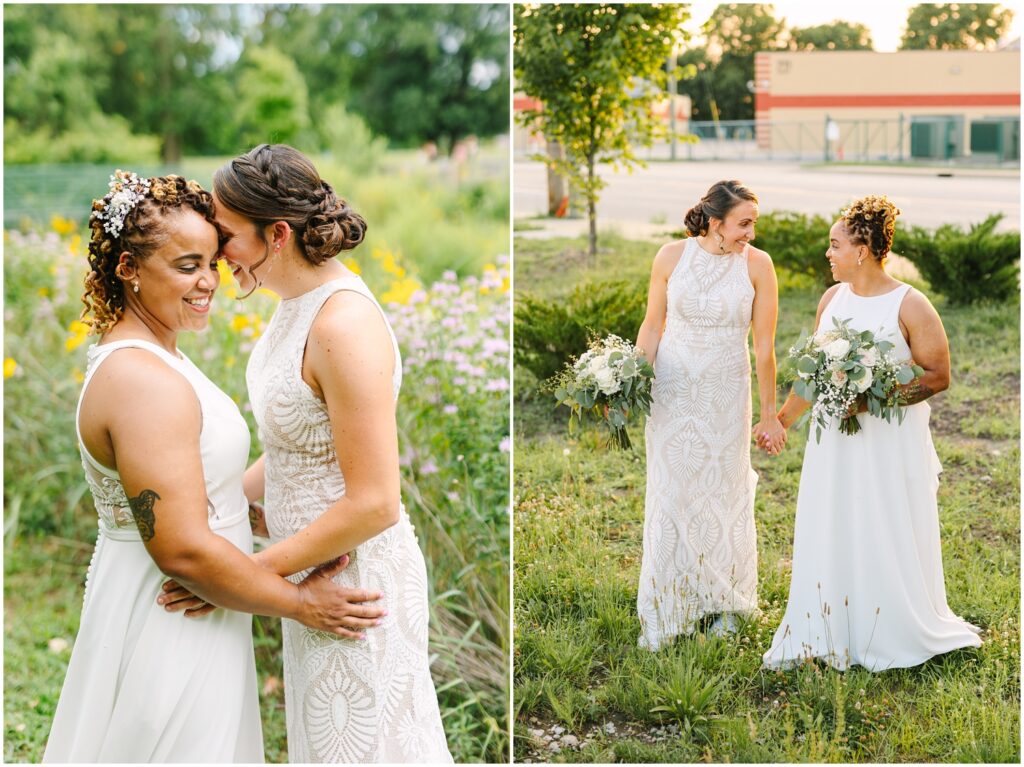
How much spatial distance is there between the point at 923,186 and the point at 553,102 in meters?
1.43

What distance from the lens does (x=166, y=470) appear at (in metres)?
1.92

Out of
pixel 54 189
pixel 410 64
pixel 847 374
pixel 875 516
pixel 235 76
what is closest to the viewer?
pixel 847 374

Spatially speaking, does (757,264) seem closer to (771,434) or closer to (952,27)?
(771,434)

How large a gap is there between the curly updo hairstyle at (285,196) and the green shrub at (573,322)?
67.4 inches

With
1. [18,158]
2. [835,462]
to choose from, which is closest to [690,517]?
[835,462]

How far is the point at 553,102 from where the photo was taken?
3.76 m

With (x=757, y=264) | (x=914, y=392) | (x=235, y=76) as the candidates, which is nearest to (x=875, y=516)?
(x=914, y=392)

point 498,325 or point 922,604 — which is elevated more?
point 498,325

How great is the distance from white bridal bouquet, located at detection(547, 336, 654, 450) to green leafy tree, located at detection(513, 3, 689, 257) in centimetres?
91

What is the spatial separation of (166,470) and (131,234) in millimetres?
498

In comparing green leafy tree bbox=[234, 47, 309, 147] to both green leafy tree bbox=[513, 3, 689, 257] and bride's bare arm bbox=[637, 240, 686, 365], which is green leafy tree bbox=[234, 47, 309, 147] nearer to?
green leafy tree bbox=[513, 3, 689, 257]

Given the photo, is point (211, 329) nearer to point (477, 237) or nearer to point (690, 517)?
point (690, 517)

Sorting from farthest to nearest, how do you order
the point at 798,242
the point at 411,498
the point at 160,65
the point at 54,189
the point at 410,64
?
the point at 160,65
the point at 410,64
the point at 54,189
the point at 411,498
the point at 798,242

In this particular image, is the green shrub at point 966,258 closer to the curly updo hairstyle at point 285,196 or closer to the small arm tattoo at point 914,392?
the small arm tattoo at point 914,392
